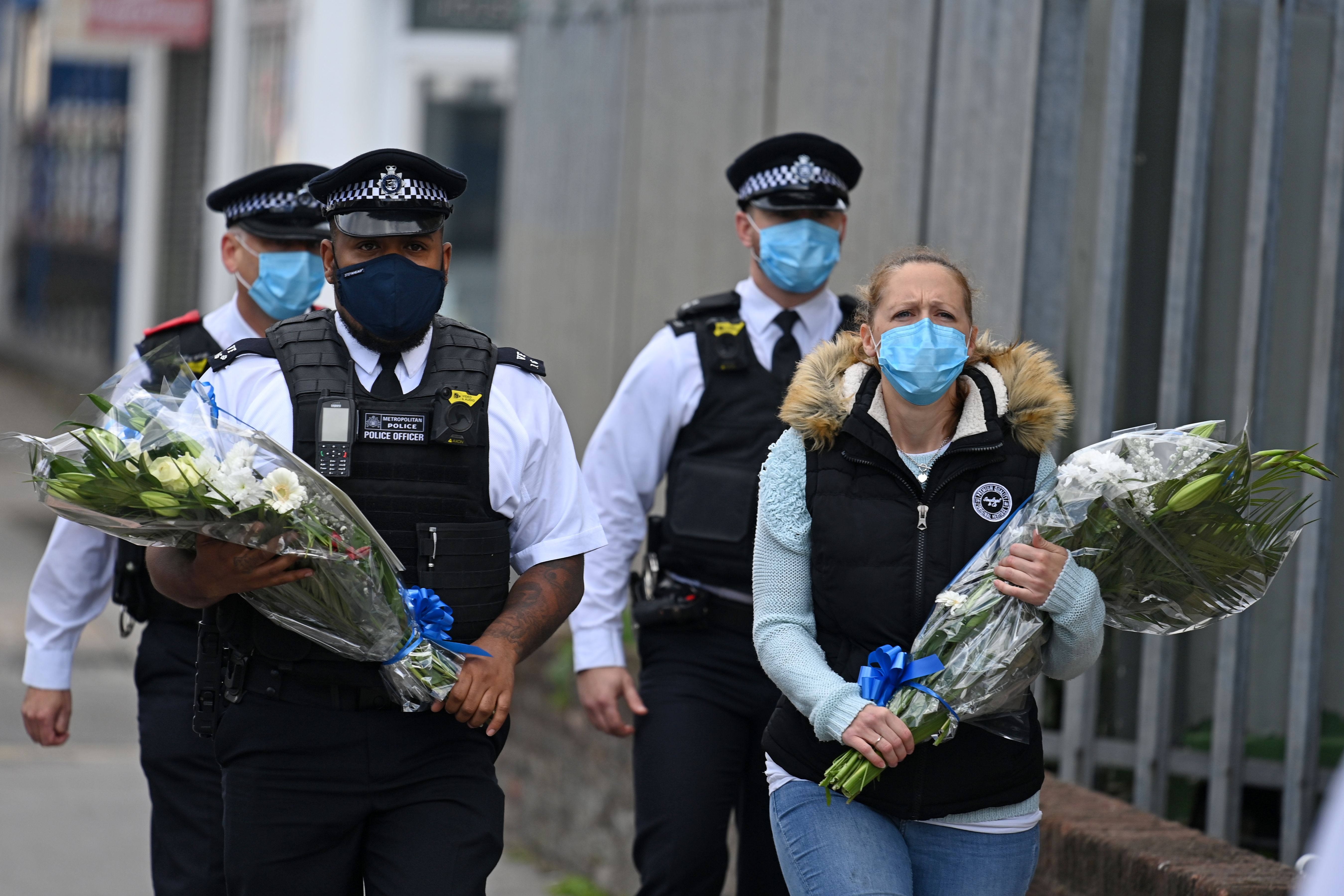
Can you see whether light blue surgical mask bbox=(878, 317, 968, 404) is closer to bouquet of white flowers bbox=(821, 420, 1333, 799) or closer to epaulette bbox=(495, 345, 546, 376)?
bouquet of white flowers bbox=(821, 420, 1333, 799)

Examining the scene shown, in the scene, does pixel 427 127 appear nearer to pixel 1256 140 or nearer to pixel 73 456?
pixel 1256 140

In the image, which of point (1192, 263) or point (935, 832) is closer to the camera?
point (935, 832)

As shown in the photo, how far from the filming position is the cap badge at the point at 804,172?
14.4 feet

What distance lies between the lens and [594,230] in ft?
24.5

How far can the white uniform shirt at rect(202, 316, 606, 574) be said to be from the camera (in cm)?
336

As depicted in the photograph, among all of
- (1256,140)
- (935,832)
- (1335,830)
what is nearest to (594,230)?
(1256,140)

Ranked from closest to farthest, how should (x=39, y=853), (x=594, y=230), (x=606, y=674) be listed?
(x=606, y=674)
(x=39, y=853)
(x=594, y=230)

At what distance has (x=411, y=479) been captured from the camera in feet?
10.9

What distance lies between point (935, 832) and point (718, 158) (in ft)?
13.1

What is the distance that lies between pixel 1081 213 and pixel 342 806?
312 cm

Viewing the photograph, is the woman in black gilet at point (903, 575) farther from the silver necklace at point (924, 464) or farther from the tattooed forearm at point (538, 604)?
the tattooed forearm at point (538, 604)

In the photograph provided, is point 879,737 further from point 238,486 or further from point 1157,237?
point 1157,237

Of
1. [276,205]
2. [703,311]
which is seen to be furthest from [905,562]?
[276,205]

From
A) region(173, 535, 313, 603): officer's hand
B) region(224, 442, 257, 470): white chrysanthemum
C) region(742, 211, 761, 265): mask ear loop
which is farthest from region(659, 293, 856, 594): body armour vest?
region(224, 442, 257, 470): white chrysanthemum
